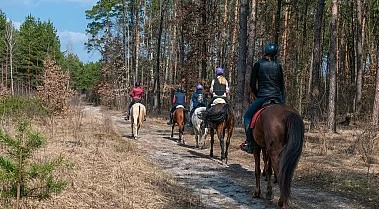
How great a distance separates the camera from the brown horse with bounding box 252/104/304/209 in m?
5.98

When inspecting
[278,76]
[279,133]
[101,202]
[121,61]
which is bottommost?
[101,202]

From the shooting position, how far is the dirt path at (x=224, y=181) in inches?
283

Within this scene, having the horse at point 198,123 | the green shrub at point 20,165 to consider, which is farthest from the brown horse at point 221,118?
the green shrub at point 20,165

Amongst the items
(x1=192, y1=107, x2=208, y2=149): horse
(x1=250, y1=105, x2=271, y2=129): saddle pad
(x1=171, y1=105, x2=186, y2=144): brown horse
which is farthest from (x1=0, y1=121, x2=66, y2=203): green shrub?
(x1=171, y1=105, x2=186, y2=144): brown horse

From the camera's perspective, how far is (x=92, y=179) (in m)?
7.41

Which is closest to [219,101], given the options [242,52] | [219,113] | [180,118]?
[219,113]

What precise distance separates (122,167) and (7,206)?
12.7ft

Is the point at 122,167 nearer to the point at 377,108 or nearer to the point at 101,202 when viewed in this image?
the point at 101,202

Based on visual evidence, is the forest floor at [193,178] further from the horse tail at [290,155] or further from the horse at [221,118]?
the horse tail at [290,155]

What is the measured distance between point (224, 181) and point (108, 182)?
2726mm

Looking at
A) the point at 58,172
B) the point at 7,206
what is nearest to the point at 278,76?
the point at 58,172

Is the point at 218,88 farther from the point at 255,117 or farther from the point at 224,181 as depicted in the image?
the point at 255,117

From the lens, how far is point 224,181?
8984 millimetres

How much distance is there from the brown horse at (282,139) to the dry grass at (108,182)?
142cm
